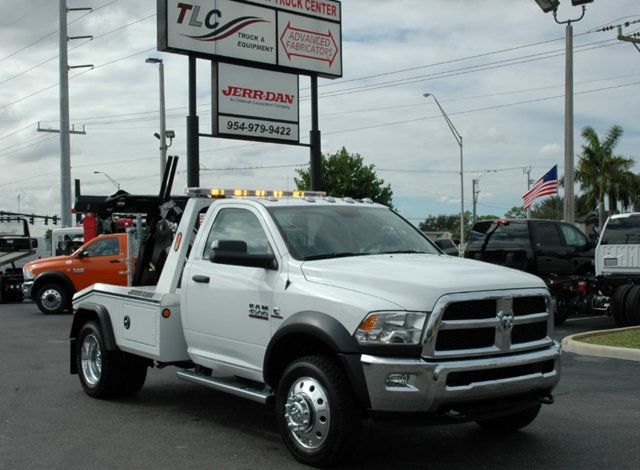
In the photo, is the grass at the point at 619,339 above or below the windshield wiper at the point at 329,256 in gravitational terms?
below

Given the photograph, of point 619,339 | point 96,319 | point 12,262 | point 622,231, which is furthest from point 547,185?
point 96,319

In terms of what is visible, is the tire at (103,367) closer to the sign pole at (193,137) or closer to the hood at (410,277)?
the hood at (410,277)

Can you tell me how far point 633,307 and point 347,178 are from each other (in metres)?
38.7

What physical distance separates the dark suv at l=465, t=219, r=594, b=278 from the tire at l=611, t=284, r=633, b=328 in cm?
192

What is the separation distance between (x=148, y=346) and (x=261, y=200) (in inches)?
71.2

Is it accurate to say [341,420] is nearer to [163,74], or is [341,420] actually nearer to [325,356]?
[325,356]

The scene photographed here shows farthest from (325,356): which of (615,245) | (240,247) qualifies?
(615,245)

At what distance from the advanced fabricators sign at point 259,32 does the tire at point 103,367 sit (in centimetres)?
797

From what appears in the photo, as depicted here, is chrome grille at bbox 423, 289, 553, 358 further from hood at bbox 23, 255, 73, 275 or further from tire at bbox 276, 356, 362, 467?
hood at bbox 23, 255, 73, 275

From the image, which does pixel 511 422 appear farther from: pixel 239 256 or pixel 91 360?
pixel 91 360

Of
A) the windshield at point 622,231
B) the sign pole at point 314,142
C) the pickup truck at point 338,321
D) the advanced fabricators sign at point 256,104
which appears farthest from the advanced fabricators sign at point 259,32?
the pickup truck at point 338,321

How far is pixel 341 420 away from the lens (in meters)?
5.08

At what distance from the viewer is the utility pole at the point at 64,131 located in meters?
31.2

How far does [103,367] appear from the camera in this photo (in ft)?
25.6
